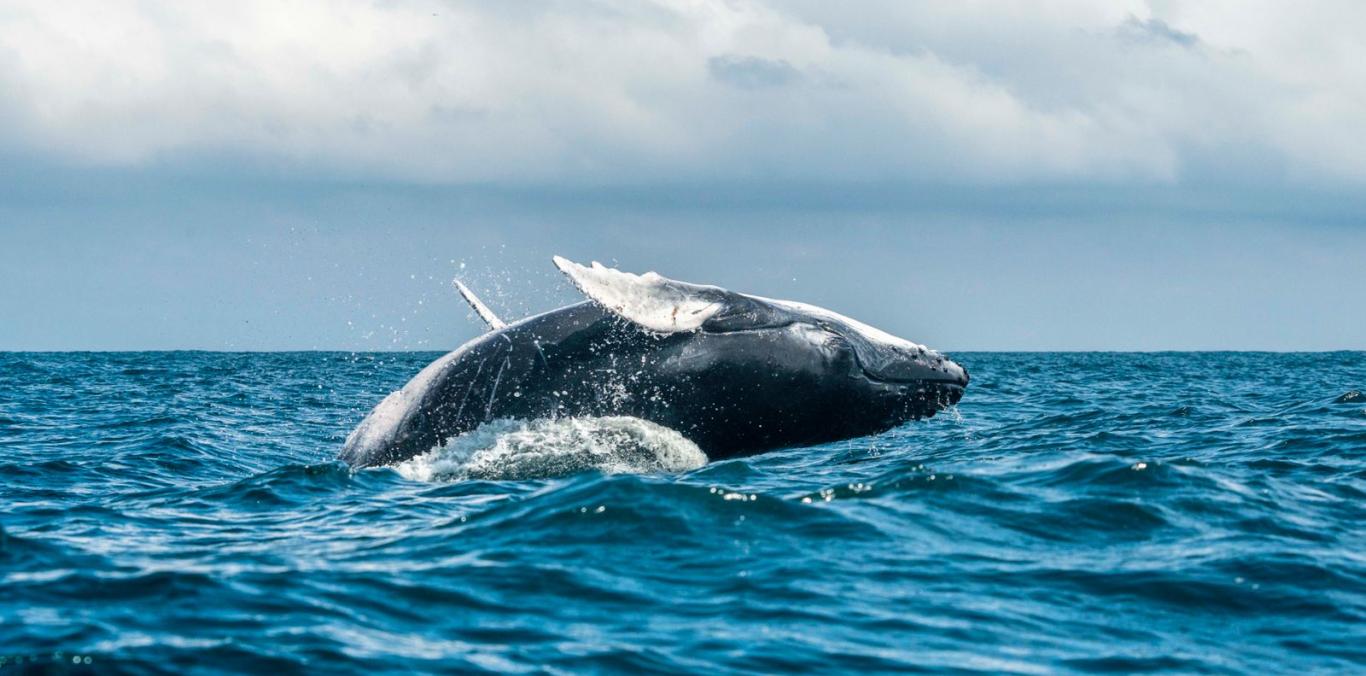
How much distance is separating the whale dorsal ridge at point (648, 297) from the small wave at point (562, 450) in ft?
3.49

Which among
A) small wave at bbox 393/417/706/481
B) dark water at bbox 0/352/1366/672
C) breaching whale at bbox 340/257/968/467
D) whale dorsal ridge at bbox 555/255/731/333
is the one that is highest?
whale dorsal ridge at bbox 555/255/731/333

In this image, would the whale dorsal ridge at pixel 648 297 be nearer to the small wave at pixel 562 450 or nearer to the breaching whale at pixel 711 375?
the breaching whale at pixel 711 375

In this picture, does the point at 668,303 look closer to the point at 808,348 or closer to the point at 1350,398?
the point at 808,348

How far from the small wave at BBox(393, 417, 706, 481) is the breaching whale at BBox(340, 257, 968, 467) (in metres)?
0.10

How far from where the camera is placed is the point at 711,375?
1259 centimetres

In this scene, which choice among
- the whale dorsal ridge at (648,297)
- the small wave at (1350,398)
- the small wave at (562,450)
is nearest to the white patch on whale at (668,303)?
the whale dorsal ridge at (648,297)

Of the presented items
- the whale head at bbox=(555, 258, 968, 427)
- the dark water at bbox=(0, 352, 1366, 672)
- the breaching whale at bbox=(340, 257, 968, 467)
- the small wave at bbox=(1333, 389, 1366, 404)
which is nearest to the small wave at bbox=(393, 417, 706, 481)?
the breaching whale at bbox=(340, 257, 968, 467)

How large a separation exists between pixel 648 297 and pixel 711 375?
1.06 m

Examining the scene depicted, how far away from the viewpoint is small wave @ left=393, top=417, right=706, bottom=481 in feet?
42.0

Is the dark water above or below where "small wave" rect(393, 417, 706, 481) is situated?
below

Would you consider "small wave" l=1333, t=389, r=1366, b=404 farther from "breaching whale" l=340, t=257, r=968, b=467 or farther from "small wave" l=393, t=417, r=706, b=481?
"small wave" l=393, t=417, r=706, b=481

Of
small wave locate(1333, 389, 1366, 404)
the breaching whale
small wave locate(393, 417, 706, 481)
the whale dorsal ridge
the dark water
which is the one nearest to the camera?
the dark water


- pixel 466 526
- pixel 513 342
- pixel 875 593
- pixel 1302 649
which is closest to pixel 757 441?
pixel 513 342

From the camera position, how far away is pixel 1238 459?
51.6 feet
